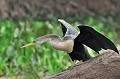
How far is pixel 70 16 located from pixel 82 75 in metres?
11.5

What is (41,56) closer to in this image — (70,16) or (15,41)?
(15,41)

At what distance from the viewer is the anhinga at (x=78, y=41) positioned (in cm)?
422

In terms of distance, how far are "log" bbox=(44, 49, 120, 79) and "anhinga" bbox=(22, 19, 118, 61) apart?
3.6 inches

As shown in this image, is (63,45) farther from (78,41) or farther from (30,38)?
(30,38)

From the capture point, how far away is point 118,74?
404cm

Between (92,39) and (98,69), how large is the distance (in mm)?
424

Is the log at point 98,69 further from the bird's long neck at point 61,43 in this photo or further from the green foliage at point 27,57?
the green foliage at point 27,57

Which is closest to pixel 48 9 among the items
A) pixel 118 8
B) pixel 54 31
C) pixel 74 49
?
pixel 118 8

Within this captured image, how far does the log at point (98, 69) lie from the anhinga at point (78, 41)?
0.30 ft

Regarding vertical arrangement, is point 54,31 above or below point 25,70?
above

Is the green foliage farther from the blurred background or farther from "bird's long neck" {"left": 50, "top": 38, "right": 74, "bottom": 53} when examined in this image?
"bird's long neck" {"left": 50, "top": 38, "right": 74, "bottom": 53}

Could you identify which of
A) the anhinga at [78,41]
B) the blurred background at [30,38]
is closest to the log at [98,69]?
the anhinga at [78,41]

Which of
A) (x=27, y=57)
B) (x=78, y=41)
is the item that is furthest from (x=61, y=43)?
(x=27, y=57)

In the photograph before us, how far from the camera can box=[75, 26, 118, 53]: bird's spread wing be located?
4219mm
